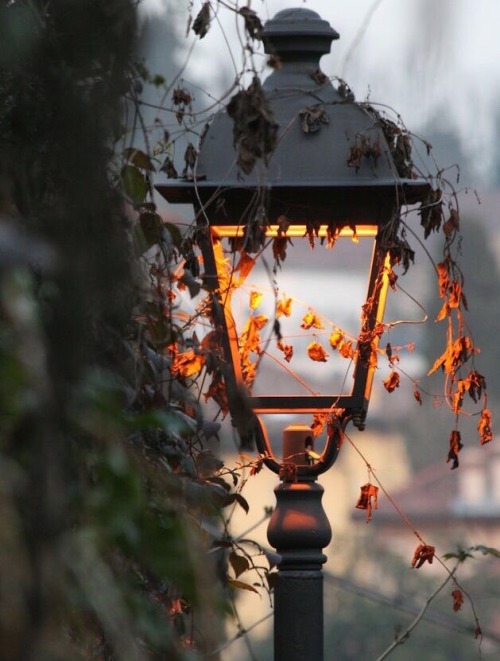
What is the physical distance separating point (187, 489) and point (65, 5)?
3.77ft

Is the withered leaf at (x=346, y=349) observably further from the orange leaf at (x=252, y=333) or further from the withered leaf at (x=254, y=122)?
the withered leaf at (x=254, y=122)

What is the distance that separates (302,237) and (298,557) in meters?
0.75

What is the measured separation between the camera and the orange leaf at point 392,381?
3.79 metres

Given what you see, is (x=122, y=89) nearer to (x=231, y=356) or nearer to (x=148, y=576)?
(x=148, y=576)

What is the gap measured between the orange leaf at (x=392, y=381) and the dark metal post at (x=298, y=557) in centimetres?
28

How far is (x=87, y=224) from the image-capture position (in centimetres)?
193

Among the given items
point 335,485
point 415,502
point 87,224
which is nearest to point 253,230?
point 87,224

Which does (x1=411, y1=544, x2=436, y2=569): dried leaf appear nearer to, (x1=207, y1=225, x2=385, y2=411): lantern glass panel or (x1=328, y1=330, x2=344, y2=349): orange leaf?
(x1=207, y1=225, x2=385, y2=411): lantern glass panel

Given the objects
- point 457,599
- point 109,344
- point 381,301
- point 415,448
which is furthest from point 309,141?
point 415,448

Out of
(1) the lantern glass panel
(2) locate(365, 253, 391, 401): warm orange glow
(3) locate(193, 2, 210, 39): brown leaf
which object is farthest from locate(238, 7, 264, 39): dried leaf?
(2) locate(365, 253, 391, 401): warm orange glow

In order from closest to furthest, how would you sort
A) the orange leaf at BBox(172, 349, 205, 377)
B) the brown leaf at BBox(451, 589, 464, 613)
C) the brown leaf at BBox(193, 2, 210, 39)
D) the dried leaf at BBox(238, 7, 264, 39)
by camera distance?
the dried leaf at BBox(238, 7, 264, 39) → the brown leaf at BBox(193, 2, 210, 39) → the orange leaf at BBox(172, 349, 205, 377) → the brown leaf at BBox(451, 589, 464, 613)

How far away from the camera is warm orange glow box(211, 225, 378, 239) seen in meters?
3.56

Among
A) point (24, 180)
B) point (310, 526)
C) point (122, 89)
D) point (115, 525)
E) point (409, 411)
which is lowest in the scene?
point (409, 411)

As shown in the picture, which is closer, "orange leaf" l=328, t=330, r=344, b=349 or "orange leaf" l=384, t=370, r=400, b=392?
"orange leaf" l=328, t=330, r=344, b=349
